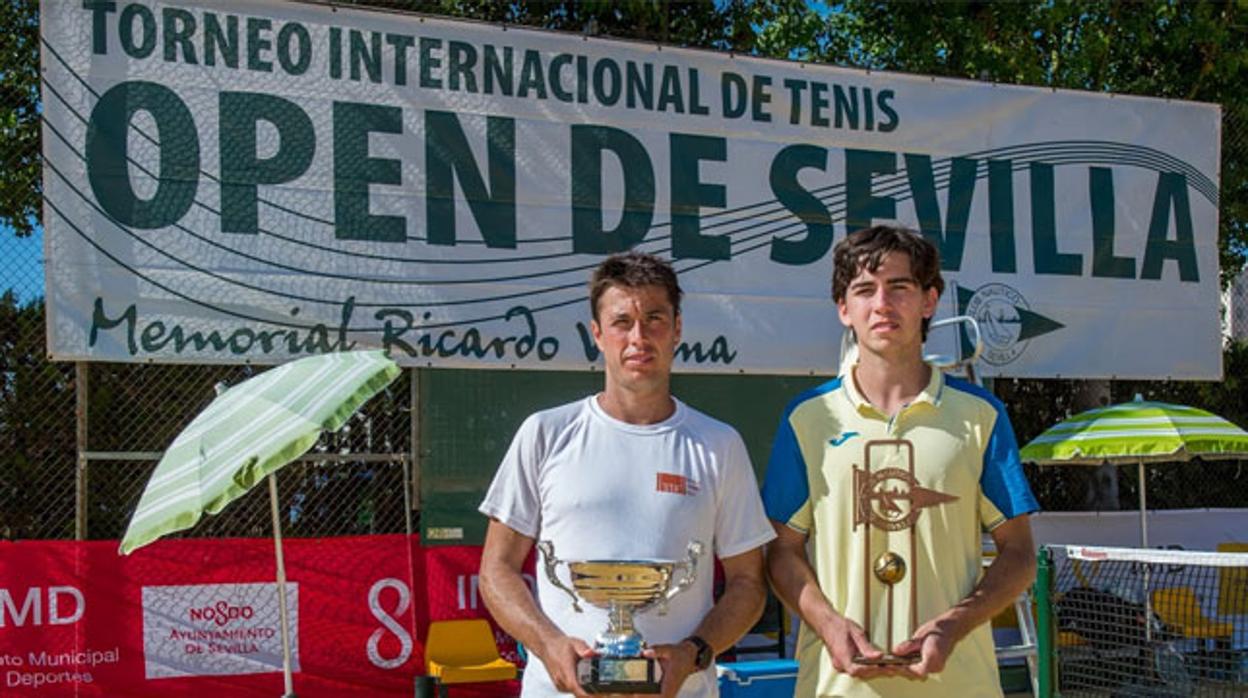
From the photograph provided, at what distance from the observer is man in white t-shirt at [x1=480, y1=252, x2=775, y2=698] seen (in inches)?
114

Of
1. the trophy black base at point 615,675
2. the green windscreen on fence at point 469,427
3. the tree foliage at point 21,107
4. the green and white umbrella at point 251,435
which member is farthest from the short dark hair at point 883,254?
the tree foliage at point 21,107

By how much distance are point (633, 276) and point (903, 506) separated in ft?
2.72

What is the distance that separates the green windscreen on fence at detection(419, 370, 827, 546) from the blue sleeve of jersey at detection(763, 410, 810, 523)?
4.60m

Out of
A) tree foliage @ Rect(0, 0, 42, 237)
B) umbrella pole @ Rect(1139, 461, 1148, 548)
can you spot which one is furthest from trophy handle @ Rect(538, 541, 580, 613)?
umbrella pole @ Rect(1139, 461, 1148, 548)

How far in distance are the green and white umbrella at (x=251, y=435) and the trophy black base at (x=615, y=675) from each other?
229cm

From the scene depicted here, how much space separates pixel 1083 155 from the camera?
31.4 feet

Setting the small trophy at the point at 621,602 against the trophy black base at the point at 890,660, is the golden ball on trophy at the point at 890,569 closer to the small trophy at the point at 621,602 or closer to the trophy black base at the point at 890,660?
the trophy black base at the point at 890,660

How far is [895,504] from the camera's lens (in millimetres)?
2963

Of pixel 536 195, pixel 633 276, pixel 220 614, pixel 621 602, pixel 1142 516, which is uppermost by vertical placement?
pixel 536 195

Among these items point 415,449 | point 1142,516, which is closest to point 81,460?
point 415,449

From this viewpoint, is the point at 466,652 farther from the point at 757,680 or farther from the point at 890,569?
the point at 890,569

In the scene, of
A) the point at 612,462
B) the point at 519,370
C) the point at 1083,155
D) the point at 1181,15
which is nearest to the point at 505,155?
the point at 519,370

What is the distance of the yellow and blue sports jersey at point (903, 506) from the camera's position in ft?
9.70

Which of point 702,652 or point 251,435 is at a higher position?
point 251,435
